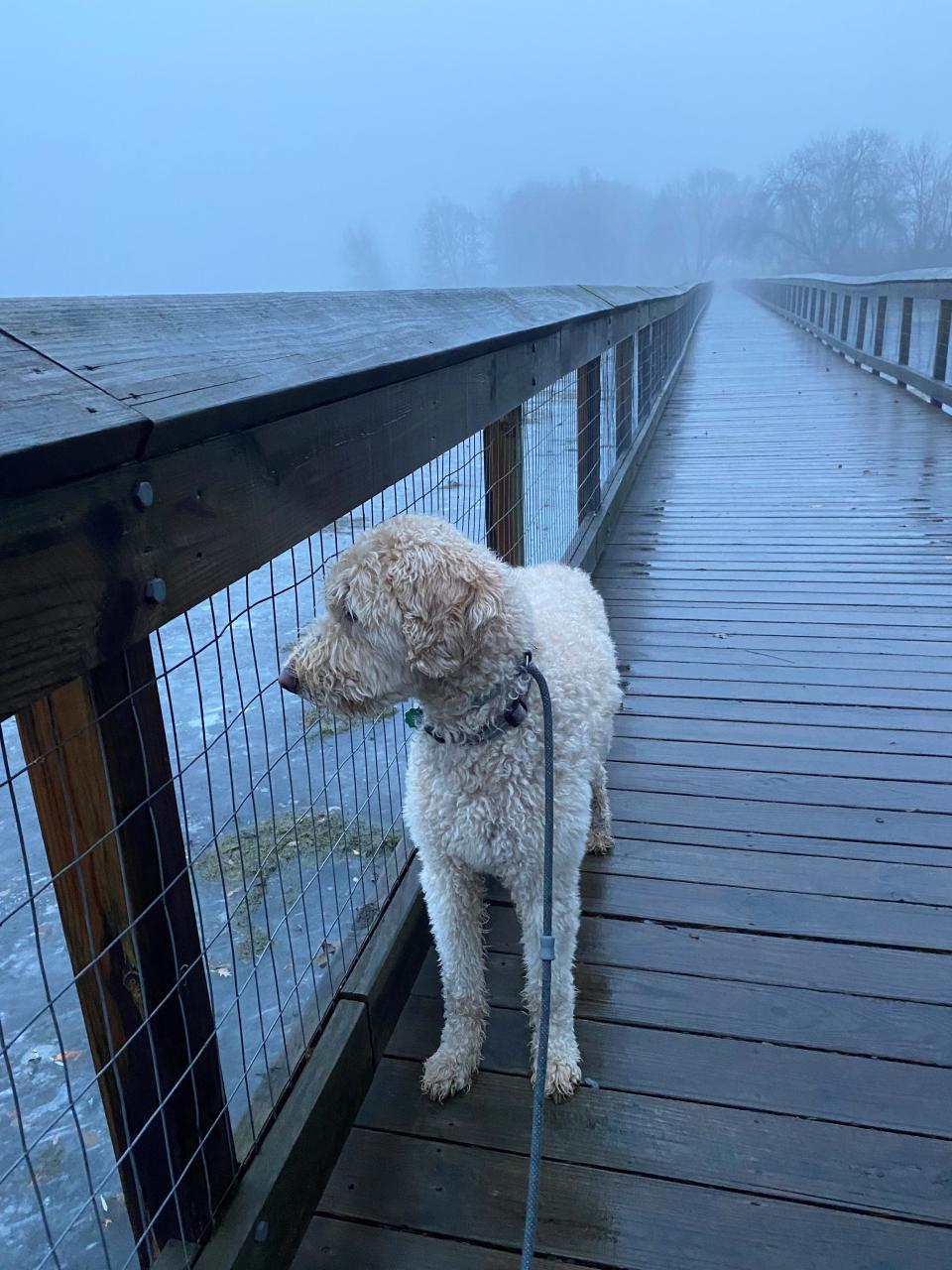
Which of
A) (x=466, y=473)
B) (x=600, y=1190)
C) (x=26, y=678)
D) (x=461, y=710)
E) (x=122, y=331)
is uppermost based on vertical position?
(x=122, y=331)

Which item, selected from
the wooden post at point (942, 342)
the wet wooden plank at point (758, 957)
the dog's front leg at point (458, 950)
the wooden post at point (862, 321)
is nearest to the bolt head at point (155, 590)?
the dog's front leg at point (458, 950)

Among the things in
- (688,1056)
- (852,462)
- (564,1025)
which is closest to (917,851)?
(688,1056)

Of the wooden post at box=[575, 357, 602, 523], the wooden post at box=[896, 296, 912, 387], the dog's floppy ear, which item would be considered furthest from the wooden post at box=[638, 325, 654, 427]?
the dog's floppy ear

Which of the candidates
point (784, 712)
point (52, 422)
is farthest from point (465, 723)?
point (784, 712)

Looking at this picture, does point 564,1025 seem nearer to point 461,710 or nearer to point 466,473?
point 461,710

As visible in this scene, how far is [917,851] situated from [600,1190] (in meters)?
1.47

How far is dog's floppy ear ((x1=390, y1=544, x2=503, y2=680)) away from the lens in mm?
1844

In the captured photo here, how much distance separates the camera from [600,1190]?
1802 millimetres

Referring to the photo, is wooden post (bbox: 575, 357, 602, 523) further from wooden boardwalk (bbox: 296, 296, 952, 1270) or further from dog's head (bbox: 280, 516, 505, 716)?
dog's head (bbox: 280, 516, 505, 716)

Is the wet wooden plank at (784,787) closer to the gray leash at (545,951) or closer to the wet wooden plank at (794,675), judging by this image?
the wet wooden plank at (794,675)

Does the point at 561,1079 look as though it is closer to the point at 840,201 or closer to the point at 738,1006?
the point at 738,1006

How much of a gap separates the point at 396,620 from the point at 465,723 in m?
0.30

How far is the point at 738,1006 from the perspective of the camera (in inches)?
87.0

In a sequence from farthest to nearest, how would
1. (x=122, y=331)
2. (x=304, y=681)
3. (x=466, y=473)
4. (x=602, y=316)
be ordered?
(x=602, y=316) → (x=466, y=473) → (x=304, y=681) → (x=122, y=331)
